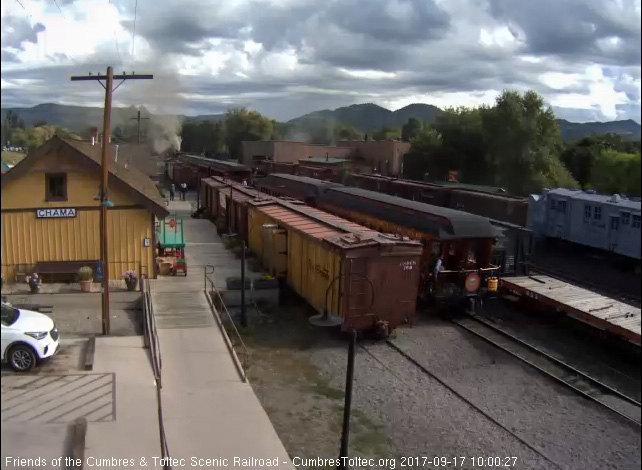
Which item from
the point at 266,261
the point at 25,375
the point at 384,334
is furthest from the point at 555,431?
the point at 266,261

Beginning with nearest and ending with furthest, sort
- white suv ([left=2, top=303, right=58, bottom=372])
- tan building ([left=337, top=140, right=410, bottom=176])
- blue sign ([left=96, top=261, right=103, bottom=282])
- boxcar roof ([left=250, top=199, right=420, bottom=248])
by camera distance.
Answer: white suv ([left=2, top=303, right=58, bottom=372]) → blue sign ([left=96, top=261, right=103, bottom=282]) → boxcar roof ([left=250, top=199, right=420, bottom=248]) → tan building ([left=337, top=140, right=410, bottom=176])

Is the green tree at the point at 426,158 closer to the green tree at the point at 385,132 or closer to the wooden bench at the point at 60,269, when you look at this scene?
the green tree at the point at 385,132

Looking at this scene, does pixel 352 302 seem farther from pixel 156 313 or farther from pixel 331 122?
pixel 331 122

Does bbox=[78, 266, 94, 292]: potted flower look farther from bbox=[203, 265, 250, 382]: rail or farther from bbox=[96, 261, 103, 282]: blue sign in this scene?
bbox=[203, 265, 250, 382]: rail

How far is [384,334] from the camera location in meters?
12.6

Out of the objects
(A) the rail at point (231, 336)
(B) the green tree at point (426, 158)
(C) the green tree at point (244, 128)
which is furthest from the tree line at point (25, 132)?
(C) the green tree at point (244, 128)

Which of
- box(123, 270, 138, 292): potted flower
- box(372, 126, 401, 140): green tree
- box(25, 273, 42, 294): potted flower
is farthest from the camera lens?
box(372, 126, 401, 140): green tree

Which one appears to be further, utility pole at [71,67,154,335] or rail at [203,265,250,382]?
rail at [203,265,250,382]

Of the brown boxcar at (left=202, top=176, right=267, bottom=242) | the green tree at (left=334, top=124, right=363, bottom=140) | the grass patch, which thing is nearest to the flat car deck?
the grass patch

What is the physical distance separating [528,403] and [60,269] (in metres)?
8.24

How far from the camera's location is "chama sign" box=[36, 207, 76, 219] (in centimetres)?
366

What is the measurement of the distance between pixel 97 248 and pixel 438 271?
10740 millimetres

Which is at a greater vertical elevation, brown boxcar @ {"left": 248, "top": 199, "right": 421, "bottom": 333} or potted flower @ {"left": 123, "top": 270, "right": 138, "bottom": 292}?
potted flower @ {"left": 123, "top": 270, "right": 138, "bottom": 292}
